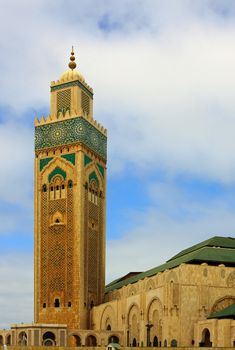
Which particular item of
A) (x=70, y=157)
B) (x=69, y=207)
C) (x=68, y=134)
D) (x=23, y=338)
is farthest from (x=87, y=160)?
(x=23, y=338)

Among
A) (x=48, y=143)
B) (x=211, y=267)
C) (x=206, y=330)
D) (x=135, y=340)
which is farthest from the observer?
(x=48, y=143)

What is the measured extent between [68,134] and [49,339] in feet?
47.1

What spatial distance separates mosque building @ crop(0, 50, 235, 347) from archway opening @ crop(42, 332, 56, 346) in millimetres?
60

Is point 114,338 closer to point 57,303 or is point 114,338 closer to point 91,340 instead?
point 91,340

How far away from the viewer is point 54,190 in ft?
148

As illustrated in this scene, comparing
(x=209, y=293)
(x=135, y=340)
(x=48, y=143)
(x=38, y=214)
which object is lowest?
(x=135, y=340)

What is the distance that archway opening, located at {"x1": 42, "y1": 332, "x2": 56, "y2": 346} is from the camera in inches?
1497

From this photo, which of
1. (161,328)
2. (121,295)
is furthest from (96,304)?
(161,328)

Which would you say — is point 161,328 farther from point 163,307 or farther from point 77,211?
point 77,211

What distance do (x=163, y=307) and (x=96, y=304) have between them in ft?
41.0

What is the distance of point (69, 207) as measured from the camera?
Answer: 144 feet

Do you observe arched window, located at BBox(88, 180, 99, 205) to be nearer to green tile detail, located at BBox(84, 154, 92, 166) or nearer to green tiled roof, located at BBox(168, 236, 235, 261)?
green tile detail, located at BBox(84, 154, 92, 166)

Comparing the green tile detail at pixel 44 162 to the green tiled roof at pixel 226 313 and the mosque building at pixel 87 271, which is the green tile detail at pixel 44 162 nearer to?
the mosque building at pixel 87 271

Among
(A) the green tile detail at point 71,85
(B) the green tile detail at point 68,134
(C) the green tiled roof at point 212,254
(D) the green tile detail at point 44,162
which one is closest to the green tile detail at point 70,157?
(B) the green tile detail at point 68,134
